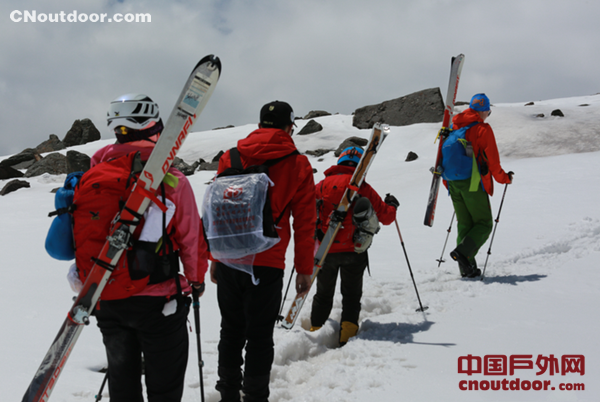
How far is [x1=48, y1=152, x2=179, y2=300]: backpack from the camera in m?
1.99

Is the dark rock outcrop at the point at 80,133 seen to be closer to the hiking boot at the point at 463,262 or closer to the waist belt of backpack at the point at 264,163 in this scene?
the hiking boot at the point at 463,262

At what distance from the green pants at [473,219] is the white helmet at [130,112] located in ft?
14.3

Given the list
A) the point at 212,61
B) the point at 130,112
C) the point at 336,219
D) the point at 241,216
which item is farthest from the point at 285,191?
the point at 336,219

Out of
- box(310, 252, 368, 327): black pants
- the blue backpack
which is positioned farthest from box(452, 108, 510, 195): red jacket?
the blue backpack

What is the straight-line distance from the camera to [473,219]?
5.56 metres

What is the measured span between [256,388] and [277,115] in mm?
1779

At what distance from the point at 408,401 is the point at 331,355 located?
99 cm

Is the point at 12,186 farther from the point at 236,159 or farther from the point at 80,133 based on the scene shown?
the point at 80,133

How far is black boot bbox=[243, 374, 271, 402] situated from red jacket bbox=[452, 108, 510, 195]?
399 centimetres

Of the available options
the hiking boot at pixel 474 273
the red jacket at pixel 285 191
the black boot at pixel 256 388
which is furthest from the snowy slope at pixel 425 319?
the red jacket at pixel 285 191

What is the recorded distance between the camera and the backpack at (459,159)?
5.36m

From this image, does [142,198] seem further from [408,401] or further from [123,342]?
[408,401]

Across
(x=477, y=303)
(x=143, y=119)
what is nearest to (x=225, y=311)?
(x=143, y=119)

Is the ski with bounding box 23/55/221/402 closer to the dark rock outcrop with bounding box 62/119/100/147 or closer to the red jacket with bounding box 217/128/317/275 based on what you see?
the red jacket with bounding box 217/128/317/275
